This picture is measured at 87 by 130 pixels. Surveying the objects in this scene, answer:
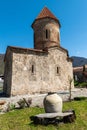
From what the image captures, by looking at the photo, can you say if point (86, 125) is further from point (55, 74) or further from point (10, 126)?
point (55, 74)

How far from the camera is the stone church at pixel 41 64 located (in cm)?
1875

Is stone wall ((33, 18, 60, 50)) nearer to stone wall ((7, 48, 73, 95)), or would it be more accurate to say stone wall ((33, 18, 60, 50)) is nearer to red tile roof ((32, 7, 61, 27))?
red tile roof ((32, 7, 61, 27))

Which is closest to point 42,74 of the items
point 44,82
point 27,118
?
point 44,82

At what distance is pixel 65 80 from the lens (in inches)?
882

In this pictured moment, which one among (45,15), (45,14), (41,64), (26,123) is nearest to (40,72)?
(41,64)

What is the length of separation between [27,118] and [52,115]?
1.77 meters

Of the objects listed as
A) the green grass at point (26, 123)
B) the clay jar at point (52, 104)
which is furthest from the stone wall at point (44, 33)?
the clay jar at point (52, 104)

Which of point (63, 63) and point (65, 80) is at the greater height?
point (63, 63)

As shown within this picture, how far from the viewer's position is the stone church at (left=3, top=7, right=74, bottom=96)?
61.5ft

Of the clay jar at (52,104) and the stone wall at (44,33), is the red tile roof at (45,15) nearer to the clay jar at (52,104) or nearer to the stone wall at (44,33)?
the stone wall at (44,33)

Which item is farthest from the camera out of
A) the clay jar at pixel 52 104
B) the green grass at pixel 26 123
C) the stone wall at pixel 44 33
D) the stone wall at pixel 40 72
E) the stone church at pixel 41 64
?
the stone wall at pixel 44 33

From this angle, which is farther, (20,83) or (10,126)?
(20,83)

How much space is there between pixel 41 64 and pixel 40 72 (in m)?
1.05


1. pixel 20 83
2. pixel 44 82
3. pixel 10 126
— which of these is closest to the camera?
pixel 10 126
